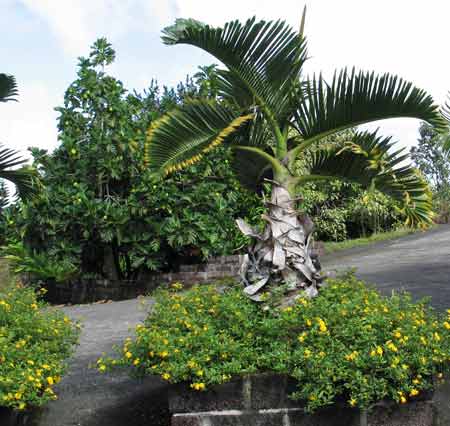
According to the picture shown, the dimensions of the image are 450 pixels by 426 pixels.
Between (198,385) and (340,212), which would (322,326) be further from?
(340,212)

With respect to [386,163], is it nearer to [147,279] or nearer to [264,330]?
[264,330]

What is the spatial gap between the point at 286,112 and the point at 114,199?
5022 millimetres

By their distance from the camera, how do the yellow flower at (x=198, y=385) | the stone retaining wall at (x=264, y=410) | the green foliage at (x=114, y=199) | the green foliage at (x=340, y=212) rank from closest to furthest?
the yellow flower at (x=198, y=385)
the stone retaining wall at (x=264, y=410)
the green foliage at (x=114, y=199)
the green foliage at (x=340, y=212)

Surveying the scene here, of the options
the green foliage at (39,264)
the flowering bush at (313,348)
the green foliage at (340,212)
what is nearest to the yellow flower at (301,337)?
the flowering bush at (313,348)

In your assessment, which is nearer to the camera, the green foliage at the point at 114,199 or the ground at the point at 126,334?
the ground at the point at 126,334

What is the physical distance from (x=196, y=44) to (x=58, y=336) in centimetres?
224

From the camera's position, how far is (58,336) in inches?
156

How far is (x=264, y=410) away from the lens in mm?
3357

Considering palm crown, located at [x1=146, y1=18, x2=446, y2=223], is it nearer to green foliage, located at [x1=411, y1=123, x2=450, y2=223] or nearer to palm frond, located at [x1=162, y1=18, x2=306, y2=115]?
palm frond, located at [x1=162, y1=18, x2=306, y2=115]

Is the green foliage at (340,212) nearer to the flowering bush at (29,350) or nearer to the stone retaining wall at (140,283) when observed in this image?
the stone retaining wall at (140,283)

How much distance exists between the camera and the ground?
3941 millimetres

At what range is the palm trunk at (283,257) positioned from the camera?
411 cm

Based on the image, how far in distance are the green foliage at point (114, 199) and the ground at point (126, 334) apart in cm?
103

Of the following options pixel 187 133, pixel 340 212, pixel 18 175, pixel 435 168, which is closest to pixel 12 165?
pixel 18 175
